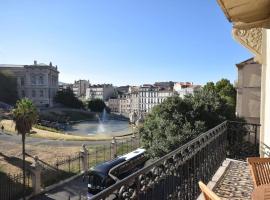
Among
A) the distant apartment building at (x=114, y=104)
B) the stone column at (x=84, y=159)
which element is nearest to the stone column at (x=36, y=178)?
the stone column at (x=84, y=159)

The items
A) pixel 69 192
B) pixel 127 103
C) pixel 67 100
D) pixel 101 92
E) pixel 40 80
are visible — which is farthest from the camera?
pixel 101 92

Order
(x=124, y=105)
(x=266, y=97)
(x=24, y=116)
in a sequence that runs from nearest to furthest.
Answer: (x=266, y=97), (x=24, y=116), (x=124, y=105)

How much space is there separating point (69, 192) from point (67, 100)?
9493 centimetres

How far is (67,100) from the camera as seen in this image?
113500 mm

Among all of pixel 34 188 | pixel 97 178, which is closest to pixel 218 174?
pixel 97 178

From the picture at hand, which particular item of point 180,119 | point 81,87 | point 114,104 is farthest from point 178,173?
point 81,87

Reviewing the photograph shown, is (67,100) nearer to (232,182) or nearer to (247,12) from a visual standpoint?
(232,182)

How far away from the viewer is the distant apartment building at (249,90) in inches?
862

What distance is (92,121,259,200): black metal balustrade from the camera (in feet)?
9.98

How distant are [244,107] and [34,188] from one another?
15.9m

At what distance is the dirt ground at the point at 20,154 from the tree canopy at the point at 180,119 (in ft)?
43.7

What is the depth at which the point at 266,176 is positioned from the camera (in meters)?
4.27

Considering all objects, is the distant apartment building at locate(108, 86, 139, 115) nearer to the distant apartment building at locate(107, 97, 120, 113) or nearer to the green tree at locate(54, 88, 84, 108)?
the distant apartment building at locate(107, 97, 120, 113)

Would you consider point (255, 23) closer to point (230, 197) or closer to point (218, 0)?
point (218, 0)
